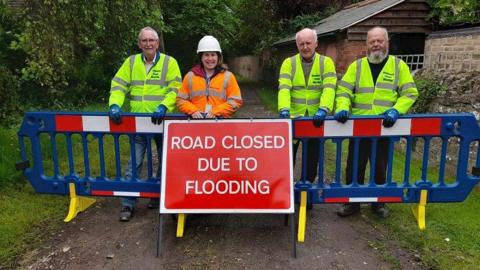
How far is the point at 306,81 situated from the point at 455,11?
8331 mm

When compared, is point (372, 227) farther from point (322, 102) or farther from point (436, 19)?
point (436, 19)

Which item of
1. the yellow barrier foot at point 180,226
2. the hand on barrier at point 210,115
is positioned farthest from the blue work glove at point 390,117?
the yellow barrier foot at point 180,226

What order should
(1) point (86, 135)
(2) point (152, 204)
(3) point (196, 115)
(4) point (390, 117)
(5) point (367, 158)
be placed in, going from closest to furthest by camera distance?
(4) point (390, 117)
(3) point (196, 115)
(1) point (86, 135)
(5) point (367, 158)
(2) point (152, 204)

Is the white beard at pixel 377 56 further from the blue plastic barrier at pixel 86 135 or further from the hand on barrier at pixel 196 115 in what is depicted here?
the blue plastic barrier at pixel 86 135

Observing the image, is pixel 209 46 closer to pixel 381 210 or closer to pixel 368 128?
pixel 368 128

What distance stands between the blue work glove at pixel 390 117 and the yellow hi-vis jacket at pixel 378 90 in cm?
17

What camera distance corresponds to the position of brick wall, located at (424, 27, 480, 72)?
27.4ft

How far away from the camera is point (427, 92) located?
844 centimetres

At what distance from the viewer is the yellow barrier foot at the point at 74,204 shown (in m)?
4.52

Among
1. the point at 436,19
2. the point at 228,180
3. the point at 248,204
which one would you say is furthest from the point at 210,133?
the point at 436,19

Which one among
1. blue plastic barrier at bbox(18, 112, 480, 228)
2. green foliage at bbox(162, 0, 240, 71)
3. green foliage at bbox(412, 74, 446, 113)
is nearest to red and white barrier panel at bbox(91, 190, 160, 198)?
blue plastic barrier at bbox(18, 112, 480, 228)

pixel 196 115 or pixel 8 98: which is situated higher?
pixel 196 115

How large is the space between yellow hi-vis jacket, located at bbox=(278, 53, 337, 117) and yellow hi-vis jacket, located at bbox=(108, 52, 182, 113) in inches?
47.5

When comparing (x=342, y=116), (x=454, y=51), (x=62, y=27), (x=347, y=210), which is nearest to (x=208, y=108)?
(x=342, y=116)
